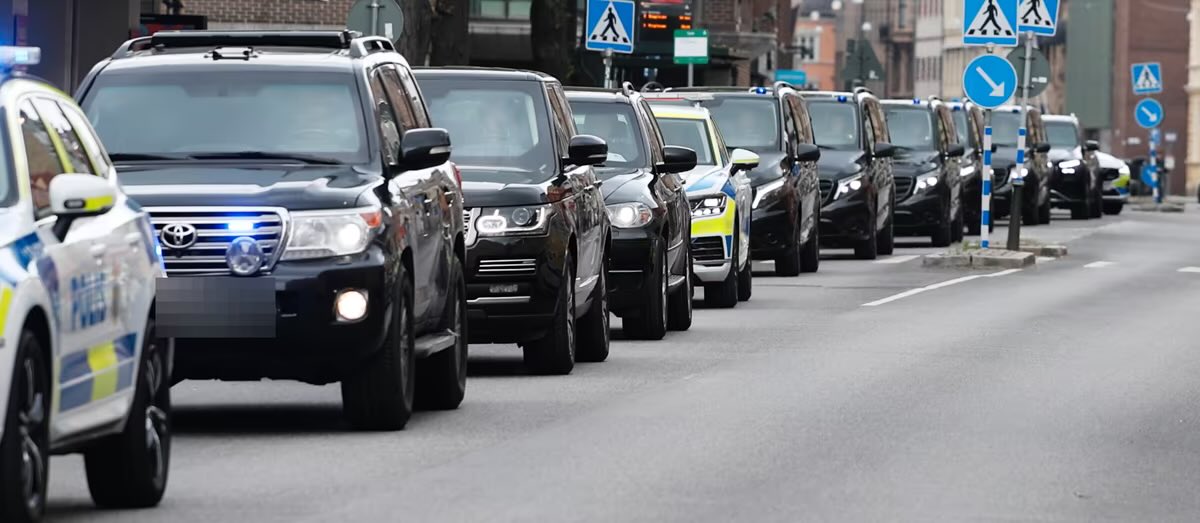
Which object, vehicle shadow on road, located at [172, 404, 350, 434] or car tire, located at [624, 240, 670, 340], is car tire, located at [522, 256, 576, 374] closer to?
vehicle shadow on road, located at [172, 404, 350, 434]

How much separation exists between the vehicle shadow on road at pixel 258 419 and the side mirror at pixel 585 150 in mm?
2566

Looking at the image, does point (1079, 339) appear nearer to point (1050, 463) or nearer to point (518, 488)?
point (1050, 463)

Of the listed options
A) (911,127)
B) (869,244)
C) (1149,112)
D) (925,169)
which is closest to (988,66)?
(869,244)

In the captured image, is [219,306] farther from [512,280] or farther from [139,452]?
[512,280]

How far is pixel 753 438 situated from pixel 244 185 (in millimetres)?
2344

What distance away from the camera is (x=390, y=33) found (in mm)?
26266

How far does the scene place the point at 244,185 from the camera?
39.4ft

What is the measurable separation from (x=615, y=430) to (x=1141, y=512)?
311 centimetres

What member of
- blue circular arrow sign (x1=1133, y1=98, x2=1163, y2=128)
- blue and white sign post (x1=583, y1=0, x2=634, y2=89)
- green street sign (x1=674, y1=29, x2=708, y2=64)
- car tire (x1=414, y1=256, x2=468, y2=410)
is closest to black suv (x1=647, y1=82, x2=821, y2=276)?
blue and white sign post (x1=583, y1=0, x2=634, y2=89)

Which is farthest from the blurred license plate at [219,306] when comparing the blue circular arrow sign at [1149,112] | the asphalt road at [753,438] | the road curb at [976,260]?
the blue circular arrow sign at [1149,112]

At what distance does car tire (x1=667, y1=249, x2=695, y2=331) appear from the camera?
20203mm

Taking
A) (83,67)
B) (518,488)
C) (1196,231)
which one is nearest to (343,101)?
(518,488)

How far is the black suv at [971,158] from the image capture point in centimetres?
4103

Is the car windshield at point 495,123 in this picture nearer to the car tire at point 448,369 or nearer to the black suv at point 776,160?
the car tire at point 448,369
